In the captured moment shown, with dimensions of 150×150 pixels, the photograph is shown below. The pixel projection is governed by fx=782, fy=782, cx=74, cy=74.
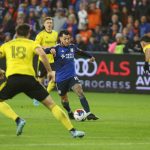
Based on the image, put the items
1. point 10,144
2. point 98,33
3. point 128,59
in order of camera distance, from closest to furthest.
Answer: point 10,144, point 128,59, point 98,33

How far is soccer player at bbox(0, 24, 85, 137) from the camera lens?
1318cm

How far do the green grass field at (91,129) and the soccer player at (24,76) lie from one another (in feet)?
1.73

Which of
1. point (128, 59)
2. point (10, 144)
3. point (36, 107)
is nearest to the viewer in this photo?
point (10, 144)

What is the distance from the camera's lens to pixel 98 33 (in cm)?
2744

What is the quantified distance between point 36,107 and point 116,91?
576cm

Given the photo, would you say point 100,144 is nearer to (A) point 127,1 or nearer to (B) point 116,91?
(B) point 116,91

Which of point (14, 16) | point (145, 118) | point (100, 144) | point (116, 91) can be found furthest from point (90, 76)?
point (100, 144)

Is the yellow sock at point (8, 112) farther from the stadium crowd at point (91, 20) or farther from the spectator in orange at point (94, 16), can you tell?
the spectator in orange at point (94, 16)

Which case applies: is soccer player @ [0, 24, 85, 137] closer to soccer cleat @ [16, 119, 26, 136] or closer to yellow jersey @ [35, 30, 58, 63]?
soccer cleat @ [16, 119, 26, 136]

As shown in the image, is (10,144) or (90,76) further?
(90,76)

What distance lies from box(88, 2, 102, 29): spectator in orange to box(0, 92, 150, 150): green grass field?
22.4 ft

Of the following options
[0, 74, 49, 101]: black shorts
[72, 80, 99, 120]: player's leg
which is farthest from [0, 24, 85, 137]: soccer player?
[72, 80, 99, 120]: player's leg

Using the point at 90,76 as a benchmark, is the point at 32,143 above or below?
above

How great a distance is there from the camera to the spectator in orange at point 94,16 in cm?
2827
